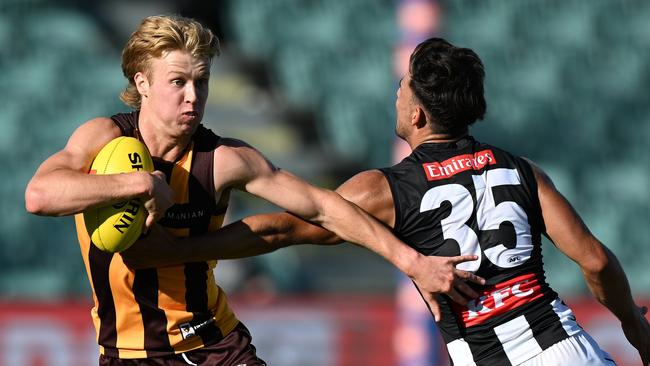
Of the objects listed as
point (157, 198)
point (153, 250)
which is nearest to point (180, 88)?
point (157, 198)

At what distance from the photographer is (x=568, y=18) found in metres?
14.1

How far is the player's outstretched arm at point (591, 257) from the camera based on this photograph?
4.64m

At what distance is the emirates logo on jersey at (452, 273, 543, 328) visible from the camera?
4.57 m

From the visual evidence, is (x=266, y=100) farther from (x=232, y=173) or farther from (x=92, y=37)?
(x=232, y=173)

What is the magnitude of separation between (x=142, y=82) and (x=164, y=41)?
274 millimetres

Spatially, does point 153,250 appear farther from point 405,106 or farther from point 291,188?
point 405,106

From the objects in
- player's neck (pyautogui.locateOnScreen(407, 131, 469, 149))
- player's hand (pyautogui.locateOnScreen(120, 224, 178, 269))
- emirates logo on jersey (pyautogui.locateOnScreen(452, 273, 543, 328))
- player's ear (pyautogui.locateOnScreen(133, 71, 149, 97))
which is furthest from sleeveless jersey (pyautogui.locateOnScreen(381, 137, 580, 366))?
player's ear (pyautogui.locateOnScreen(133, 71, 149, 97))

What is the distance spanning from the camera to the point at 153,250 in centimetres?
476

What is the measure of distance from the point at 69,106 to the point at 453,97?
26.5ft

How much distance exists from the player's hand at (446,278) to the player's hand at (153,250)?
110cm

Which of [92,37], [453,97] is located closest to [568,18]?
[92,37]

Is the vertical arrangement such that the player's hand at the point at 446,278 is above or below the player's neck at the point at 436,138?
below

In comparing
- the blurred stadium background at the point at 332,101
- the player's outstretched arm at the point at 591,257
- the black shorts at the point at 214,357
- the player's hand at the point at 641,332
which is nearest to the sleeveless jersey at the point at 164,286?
the black shorts at the point at 214,357

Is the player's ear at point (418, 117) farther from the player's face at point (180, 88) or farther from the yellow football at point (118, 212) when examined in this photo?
the yellow football at point (118, 212)
